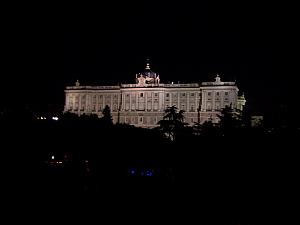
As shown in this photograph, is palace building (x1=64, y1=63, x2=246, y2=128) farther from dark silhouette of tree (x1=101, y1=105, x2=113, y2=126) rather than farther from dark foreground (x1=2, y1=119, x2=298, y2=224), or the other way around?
dark foreground (x1=2, y1=119, x2=298, y2=224)

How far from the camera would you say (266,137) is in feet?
92.4

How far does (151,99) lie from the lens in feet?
315

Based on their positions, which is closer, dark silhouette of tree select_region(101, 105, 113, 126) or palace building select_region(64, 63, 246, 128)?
dark silhouette of tree select_region(101, 105, 113, 126)

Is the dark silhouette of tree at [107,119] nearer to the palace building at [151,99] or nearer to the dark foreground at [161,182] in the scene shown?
A: the palace building at [151,99]

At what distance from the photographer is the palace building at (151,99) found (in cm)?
9038

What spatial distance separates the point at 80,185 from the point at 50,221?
22.0 feet

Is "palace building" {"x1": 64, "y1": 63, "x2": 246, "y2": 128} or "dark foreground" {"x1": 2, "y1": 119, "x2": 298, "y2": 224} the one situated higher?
"palace building" {"x1": 64, "y1": 63, "x2": 246, "y2": 128}

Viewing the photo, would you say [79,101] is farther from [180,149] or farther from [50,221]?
[50,221]

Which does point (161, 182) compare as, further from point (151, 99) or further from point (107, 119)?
point (151, 99)

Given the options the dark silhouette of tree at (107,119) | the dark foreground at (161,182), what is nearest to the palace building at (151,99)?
the dark silhouette of tree at (107,119)


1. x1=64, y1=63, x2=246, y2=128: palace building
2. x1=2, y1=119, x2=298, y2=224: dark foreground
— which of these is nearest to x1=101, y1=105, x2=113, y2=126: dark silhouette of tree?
x1=64, y1=63, x2=246, y2=128: palace building

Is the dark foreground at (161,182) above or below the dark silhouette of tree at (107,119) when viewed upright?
below

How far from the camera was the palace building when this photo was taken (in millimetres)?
90375

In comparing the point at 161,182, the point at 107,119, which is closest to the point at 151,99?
the point at 107,119
